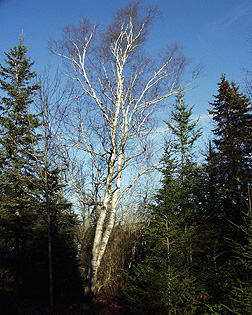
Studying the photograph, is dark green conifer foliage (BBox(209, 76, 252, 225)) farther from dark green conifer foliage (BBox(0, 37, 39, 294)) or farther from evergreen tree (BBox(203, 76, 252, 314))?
dark green conifer foliage (BBox(0, 37, 39, 294))

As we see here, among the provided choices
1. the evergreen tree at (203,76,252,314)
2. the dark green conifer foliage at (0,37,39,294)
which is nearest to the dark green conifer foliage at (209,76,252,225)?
the evergreen tree at (203,76,252,314)

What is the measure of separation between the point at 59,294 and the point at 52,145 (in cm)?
524

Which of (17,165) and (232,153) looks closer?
(17,165)

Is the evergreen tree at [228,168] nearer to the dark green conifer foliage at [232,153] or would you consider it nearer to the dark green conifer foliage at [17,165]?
the dark green conifer foliage at [232,153]

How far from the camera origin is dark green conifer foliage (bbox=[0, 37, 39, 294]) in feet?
26.3

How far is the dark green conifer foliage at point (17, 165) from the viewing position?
8.01 meters

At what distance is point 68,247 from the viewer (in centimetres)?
859

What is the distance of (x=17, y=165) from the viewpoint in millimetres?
8719

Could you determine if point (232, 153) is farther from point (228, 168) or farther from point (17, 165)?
point (17, 165)

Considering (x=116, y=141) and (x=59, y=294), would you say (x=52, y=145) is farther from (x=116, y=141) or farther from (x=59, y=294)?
(x=59, y=294)

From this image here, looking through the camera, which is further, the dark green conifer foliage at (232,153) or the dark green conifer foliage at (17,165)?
the dark green conifer foliage at (232,153)

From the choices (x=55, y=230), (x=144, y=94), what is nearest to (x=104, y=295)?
(x=55, y=230)

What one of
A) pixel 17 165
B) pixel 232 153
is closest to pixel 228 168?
pixel 232 153

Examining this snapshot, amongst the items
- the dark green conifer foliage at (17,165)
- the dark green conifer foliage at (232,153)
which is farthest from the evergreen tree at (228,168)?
the dark green conifer foliage at (17,165)
